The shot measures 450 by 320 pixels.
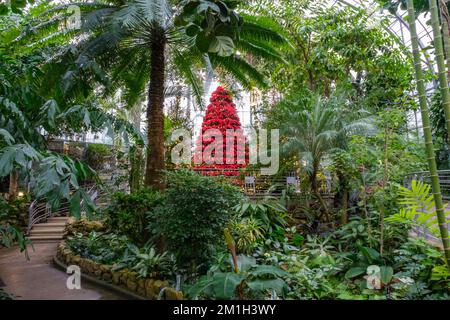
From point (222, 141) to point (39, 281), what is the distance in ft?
22.1

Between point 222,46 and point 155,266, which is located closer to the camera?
point 222,46

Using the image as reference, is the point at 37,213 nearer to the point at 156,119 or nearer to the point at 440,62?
the point at 156,119

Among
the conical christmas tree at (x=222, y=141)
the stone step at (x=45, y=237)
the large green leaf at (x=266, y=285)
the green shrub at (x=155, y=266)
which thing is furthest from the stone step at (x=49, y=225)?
the large green leaf at (x=266, y=285)

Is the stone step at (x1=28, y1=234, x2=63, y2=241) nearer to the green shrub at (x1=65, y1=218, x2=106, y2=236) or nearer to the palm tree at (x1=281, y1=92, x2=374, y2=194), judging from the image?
the green shrub at (x1=65, y1=218, x2=106, y2=236)

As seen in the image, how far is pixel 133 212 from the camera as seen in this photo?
5.14m

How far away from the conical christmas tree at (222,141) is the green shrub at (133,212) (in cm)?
435

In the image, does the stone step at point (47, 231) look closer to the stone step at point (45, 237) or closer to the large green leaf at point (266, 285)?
the stone step at point (45, 237)

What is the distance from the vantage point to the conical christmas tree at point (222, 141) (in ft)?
32.9

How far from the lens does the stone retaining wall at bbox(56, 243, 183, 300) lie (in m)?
3.79

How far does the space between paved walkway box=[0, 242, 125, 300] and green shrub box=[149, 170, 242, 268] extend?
1252 mm

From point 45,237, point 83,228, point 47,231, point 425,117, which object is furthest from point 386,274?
point 47,231

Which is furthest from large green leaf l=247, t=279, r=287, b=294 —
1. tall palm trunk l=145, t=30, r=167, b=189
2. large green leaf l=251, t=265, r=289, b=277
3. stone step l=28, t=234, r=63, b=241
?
stone step l=28, t=234, r=63, b=241
